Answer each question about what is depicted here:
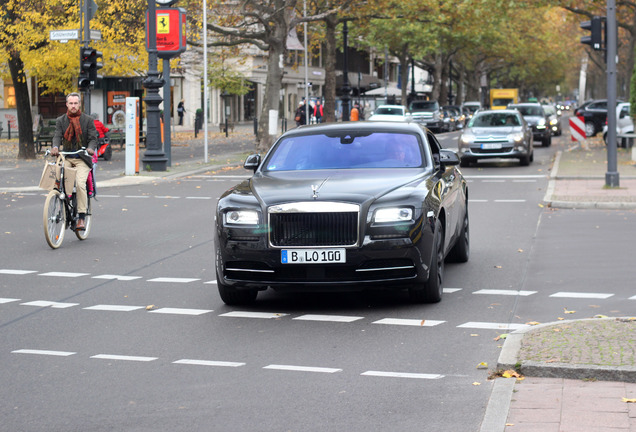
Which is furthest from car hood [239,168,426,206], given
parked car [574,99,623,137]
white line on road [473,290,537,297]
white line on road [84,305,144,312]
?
parked car [574,99,623,137]

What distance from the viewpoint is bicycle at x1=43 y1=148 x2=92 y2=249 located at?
1320 centimetres

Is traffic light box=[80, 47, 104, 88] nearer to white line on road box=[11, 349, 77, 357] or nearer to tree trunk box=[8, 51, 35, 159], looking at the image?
tree trunk box=[8, 51, 35, 159]

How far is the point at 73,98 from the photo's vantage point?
45.1 ft

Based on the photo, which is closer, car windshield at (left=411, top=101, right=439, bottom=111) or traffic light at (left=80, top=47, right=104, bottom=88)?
traffic light at (left=80, top=47, right=104, bottom=88)

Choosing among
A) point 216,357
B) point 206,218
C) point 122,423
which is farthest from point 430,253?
point 206,218

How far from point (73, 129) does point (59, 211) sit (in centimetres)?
111

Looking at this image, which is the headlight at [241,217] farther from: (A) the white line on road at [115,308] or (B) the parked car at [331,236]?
(A) the white line on road at [115,308]

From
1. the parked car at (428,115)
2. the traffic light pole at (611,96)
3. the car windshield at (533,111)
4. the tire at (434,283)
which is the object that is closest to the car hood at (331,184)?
the tire at (434,283)

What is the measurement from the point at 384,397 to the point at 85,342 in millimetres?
2648

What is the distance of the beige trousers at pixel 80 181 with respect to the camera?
45.6ft

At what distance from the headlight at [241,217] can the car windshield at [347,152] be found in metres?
1.42

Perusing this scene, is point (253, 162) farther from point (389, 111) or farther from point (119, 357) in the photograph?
point (389, 111)

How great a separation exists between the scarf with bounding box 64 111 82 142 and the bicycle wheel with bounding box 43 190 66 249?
873mm

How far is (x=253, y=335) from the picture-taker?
8.06m
